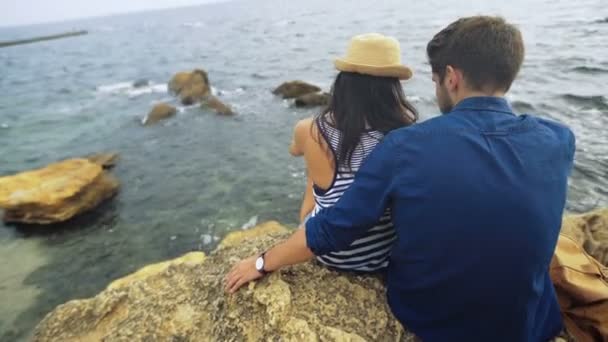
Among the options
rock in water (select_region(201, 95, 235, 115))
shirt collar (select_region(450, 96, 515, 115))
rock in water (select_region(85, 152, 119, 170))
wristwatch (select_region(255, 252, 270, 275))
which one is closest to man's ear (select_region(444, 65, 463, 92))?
shirt collar (select_region(450, 96, 515, 115))

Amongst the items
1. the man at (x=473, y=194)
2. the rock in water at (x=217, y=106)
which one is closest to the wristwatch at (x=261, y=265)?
the man at (x=473, y=194)

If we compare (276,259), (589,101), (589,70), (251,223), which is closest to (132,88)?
(251,223)

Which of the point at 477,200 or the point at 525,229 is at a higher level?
the point at 477,200

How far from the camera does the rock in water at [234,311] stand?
2.53 meters

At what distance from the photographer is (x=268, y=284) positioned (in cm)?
274

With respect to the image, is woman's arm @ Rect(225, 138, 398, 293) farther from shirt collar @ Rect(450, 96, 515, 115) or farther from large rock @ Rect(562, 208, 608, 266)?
large rock @ Rect(562, 208, 608, 266)

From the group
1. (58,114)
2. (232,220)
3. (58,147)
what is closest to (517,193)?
(232,220)

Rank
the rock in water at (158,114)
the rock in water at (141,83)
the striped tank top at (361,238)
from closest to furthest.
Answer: the striped tank top at (361,238), the rock in water at (158,114), the rock in water at (141,83)

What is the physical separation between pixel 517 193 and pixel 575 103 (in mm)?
13275

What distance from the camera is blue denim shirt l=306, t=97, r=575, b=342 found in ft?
5.78

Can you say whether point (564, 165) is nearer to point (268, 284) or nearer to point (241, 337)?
point (268, 284)

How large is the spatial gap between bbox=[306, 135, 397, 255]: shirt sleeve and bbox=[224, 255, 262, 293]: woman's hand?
662 millimetres

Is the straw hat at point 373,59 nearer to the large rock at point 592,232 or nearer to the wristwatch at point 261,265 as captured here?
the wristwatch at point 261,265

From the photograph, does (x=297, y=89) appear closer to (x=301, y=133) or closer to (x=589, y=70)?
(x=589, y=70)
